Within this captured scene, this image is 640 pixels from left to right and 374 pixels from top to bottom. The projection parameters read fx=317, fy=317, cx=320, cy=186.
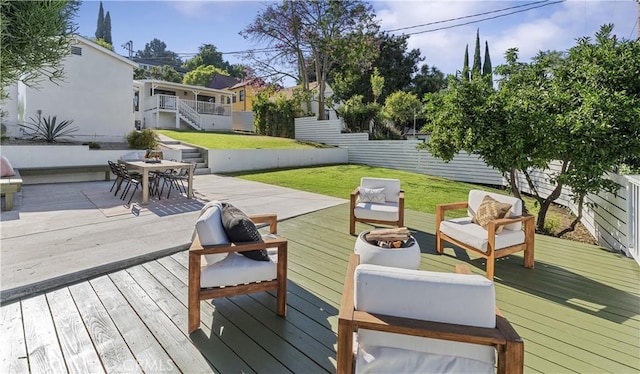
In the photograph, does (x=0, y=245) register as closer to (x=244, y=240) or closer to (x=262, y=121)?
(x=244, y=240)

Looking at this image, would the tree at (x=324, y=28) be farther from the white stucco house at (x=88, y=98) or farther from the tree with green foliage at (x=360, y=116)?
the white stucco house at (x=88, y=98)

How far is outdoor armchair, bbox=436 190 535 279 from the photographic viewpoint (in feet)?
10.2

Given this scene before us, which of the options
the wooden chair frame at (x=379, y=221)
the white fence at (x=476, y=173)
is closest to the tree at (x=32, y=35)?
the wooden chair frame at (x=379, y=221)

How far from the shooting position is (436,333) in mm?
1313

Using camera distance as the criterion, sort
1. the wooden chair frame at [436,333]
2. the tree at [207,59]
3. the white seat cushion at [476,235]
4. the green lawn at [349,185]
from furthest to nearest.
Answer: the tree at [207,59] → the green lawn at [349,185] → the white seat cushion at [476,235] → the wooden chair frame at [436,333]

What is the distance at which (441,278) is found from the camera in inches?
54.1

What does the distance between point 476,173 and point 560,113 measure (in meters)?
7.79

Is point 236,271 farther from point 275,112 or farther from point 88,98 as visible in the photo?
point 275,112

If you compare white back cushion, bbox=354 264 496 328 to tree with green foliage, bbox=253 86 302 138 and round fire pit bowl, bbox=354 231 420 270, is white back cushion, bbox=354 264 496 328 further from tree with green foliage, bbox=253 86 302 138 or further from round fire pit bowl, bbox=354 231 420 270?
tree with green foliage, bbox=253 86 302 138

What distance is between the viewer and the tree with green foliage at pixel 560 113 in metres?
3.78

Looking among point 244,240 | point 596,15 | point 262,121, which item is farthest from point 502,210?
point 262,121

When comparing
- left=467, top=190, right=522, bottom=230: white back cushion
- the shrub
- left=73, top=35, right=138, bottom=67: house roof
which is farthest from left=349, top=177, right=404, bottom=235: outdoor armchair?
left=73, top=35, right=138, bottom=67: house roof

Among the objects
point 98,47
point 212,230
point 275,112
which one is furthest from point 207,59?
point 212,230

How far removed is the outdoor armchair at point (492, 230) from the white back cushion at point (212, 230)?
2447 millimetres
